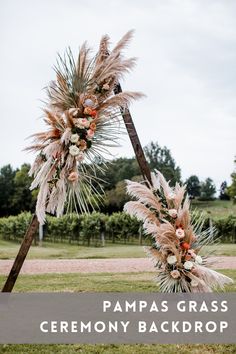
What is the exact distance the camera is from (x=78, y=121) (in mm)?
5242

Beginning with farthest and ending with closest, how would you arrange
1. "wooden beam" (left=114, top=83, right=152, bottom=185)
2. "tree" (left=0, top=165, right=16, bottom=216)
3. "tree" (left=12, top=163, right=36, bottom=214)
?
"tree" (left=0, top=165, right=16, bottom=216) → "tree" (left=12, top=163, right=36, bottom=214) → "wooden beam" (left=114, top=83, right=152, bottom=185)

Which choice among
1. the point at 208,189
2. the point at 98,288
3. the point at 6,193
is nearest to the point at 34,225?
the point at 98,288

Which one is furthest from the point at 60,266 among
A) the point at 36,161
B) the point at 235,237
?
the point at 235,237

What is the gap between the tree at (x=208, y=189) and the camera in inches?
2184

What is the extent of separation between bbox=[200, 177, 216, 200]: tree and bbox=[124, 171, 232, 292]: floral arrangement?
165 feet

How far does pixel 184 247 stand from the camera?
5398mm

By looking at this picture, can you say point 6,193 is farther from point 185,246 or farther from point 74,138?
point 185,246

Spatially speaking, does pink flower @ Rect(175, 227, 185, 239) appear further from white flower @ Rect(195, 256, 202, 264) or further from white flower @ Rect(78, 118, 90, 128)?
white flower @ Rect(78, 118, 90, 128)

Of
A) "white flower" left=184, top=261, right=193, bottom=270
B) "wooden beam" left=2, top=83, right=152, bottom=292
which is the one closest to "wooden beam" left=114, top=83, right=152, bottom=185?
"wooden beam" left=2, top=83, right=152, bottom=292

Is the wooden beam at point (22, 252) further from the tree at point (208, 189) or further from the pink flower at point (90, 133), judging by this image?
the tree at point (208, 189)

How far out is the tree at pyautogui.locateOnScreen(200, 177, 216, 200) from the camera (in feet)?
182

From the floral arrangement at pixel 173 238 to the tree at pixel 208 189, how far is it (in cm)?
5031

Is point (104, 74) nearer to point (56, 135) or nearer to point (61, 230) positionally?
point (56, 135)

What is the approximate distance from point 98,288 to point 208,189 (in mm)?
48774
